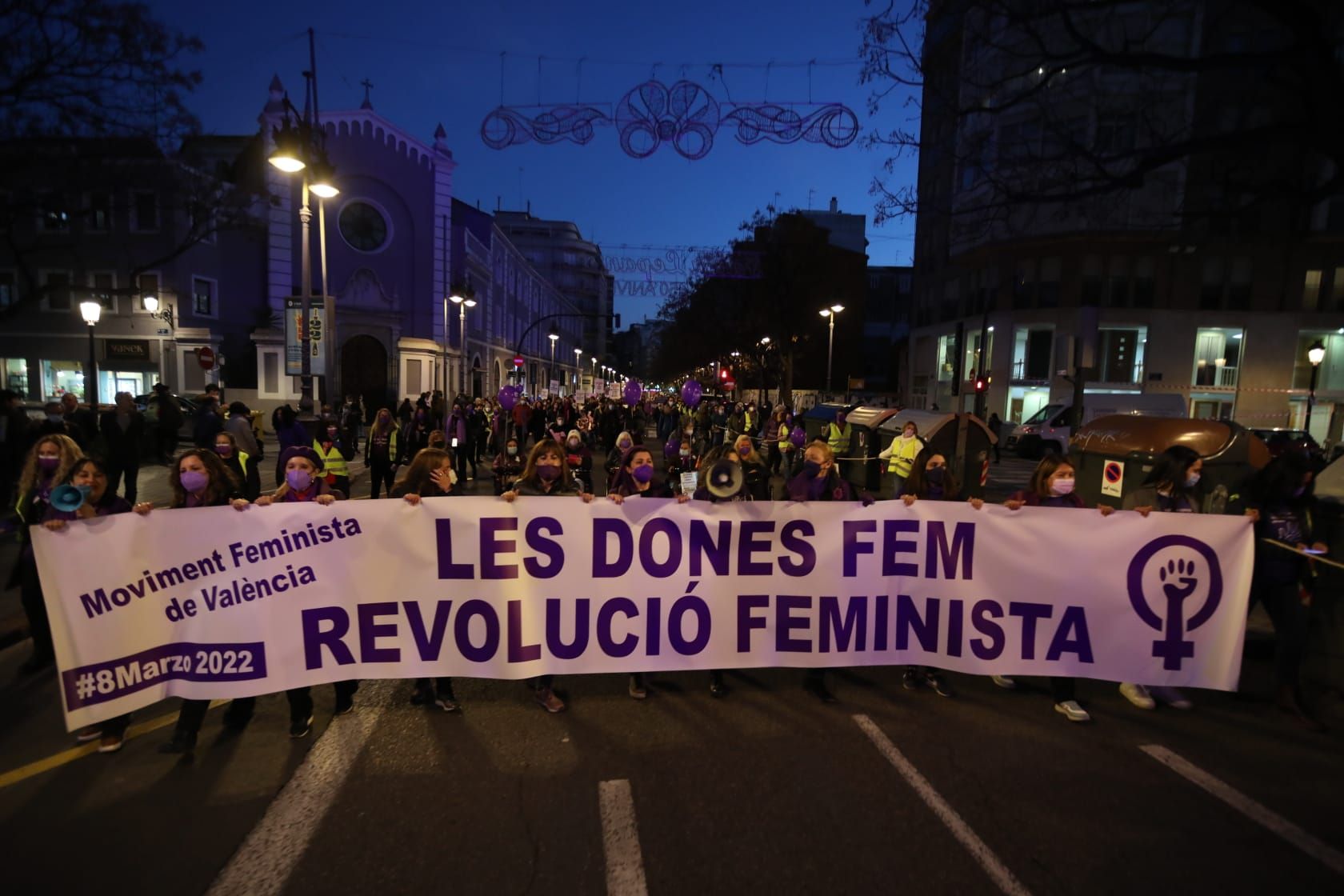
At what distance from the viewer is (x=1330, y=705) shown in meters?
4.98

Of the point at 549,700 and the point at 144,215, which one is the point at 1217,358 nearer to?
the point at 549,700

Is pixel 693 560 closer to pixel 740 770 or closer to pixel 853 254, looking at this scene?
pixel 740 770

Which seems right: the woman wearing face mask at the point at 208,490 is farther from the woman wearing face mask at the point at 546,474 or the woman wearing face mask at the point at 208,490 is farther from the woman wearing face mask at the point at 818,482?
the woman wearing face mask at the point at 818,482

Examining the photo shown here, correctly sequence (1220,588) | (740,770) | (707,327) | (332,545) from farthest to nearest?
(707,327) < (1220,588) < (332,545) < (740,770)

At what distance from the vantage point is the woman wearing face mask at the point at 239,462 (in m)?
7.40

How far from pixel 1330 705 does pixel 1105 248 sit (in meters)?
34.7

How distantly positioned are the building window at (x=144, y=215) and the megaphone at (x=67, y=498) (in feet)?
113

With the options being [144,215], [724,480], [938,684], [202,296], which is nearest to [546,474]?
[724,480]

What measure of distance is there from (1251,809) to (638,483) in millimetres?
3878

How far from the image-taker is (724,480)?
16.3 feet

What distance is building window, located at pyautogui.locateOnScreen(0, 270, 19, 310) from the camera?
104 ft

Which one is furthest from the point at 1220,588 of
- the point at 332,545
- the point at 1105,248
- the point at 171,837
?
the point at 1105,248

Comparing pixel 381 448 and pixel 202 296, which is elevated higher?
pixel 202 296

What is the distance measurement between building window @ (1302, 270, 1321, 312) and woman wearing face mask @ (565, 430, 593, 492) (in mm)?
39089
